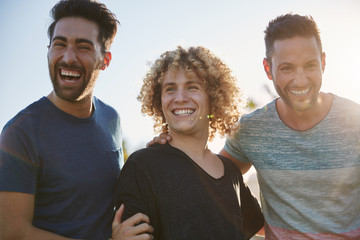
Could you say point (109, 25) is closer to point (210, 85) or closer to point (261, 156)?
point (210, 85)

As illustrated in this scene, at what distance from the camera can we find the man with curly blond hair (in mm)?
2291

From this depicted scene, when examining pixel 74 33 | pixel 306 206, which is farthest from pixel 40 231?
pixel 306 206

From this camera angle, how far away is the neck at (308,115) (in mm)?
3080

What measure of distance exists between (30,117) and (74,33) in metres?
0.96

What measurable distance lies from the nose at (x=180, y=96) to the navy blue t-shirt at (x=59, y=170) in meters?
0.88

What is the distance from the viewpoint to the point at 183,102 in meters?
2.73

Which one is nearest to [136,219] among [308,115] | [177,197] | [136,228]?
[136,228]

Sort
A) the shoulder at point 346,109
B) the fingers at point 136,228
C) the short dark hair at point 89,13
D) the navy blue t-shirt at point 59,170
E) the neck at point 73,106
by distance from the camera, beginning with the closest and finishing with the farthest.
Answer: the fingers at point 136,228
the navy blue t-shirt at point 59,170
the neck at point 73,106
the shoulder at point 346,109
the short dark hair at point 89,13

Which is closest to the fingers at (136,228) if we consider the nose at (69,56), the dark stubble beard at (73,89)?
the dark stubble beard at (73,89)

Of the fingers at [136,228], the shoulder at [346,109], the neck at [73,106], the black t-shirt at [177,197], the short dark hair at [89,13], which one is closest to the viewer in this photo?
the fingers at [136,228]

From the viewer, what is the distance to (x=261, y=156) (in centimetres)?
314

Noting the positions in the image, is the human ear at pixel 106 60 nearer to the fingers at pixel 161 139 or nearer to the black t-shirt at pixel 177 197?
the fingers at pixel 161 139

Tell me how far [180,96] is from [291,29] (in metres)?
1.43

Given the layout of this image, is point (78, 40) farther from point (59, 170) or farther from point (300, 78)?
point (300, 78)
